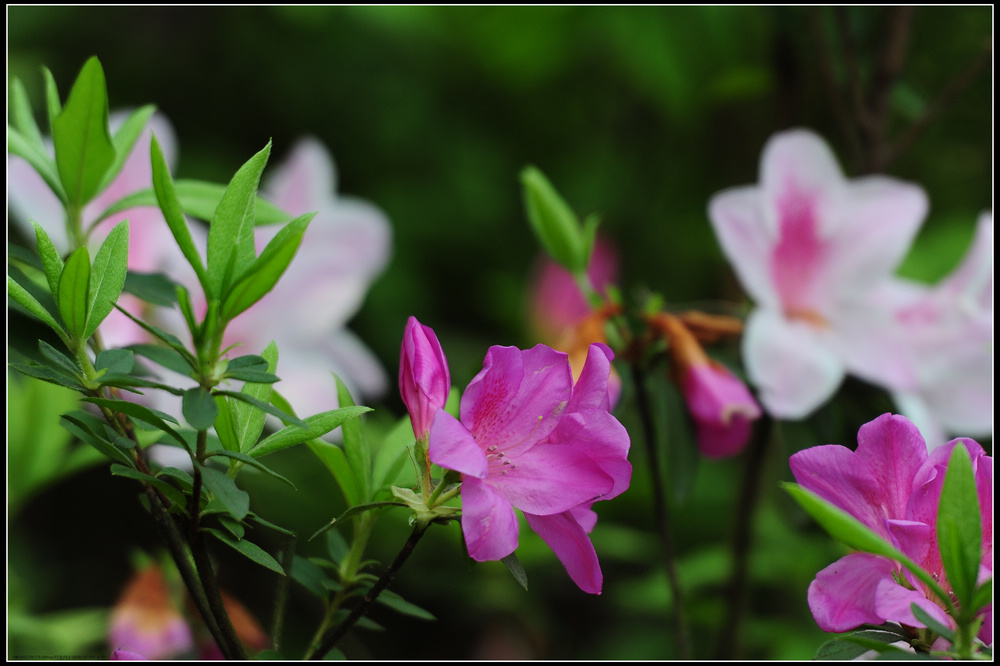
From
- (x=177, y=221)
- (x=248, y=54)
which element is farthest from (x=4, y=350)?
(x=248, y=54)

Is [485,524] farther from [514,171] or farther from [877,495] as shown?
[514,171]

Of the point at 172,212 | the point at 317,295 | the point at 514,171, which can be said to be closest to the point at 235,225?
the point at 172,212

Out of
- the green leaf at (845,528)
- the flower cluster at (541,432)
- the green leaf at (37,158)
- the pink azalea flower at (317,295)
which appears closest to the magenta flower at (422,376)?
the flower cluster at (541,432)

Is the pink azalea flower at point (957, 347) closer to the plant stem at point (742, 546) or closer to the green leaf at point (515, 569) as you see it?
the plant stem at point (742, 546)

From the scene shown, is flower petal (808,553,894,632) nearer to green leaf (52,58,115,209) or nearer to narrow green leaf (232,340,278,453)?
narrow green leaf (232,340,278,453)

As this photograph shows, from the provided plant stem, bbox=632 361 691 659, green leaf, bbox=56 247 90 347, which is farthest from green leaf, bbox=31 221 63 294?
plant stem, bbox=632 361 691 659
